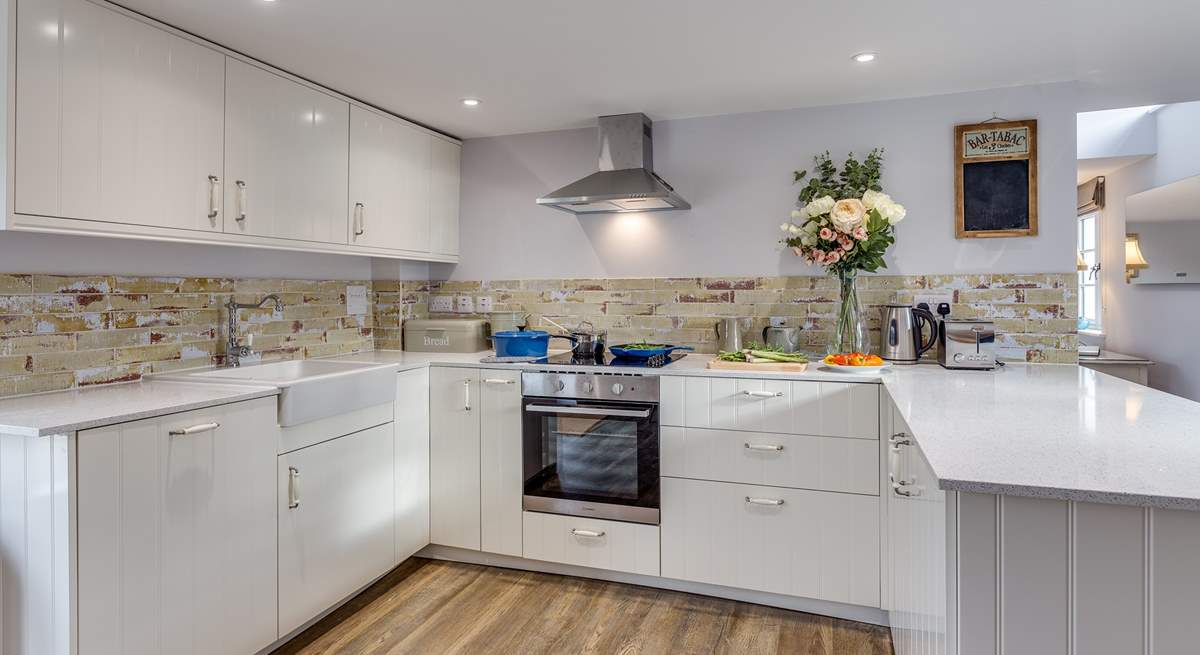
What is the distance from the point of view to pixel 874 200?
2861 mm

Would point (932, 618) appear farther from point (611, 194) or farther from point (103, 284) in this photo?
point (103, 284)

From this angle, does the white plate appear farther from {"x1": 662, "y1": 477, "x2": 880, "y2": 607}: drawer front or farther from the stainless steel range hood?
the stainless steel range hood

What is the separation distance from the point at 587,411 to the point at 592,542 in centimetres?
57

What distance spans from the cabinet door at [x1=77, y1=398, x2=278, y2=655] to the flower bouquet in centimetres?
224

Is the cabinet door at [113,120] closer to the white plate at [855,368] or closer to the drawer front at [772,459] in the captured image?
the drawer front at [772,459]

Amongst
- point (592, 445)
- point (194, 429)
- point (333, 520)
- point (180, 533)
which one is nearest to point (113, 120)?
point (194, 429)

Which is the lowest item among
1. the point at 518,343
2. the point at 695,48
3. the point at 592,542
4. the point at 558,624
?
the point at 558,624

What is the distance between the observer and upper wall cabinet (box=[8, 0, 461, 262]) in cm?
190

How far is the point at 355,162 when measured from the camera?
3.10m

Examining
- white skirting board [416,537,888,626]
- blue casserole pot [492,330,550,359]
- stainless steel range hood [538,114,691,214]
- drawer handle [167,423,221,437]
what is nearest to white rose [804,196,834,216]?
stainless steel range hood [538,114,691,214]

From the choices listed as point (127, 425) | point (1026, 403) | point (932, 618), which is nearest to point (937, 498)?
point (932, 618)

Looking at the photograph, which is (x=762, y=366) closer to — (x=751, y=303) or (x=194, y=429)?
(x=751, y=303)

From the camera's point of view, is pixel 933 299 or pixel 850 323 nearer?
pixel 850 323

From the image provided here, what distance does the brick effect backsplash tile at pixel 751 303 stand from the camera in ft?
9.93
